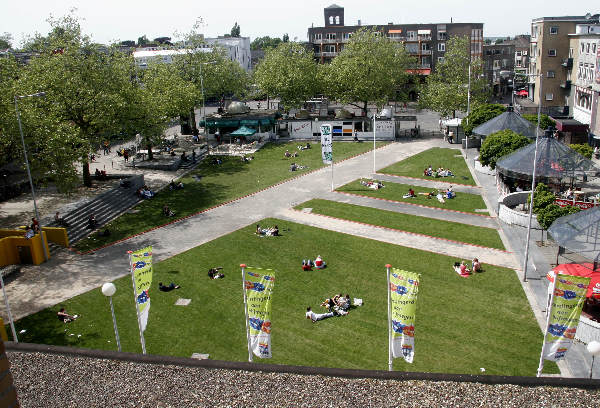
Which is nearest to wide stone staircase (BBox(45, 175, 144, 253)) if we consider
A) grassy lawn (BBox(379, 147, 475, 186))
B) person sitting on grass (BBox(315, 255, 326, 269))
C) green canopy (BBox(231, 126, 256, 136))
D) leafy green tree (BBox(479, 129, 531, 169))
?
person sitting on grass (BBox(315, 255, 326, 269))

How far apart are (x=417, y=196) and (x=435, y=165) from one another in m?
11.6

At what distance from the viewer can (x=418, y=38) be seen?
104 meters

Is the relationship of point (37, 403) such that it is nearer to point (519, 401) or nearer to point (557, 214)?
point (519, 401)

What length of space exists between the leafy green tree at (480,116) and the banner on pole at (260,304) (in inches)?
1833

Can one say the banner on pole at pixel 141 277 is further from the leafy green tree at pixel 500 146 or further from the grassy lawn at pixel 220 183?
the leafy green tree at pixel 500 146

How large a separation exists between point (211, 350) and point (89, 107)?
28.7 metres

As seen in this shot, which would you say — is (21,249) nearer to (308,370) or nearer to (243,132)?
(308,370)

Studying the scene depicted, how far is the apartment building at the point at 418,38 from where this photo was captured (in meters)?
102

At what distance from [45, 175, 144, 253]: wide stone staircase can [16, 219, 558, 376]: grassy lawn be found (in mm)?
9453

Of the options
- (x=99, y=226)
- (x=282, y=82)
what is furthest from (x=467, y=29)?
(x=99, y=226)

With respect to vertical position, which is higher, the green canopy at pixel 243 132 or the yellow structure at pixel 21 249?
the green canopy at pixel 243 132

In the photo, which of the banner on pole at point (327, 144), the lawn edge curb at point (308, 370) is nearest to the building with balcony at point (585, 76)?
the banner on pole at point (327, 144)

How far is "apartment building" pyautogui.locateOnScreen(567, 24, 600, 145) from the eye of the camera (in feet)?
191

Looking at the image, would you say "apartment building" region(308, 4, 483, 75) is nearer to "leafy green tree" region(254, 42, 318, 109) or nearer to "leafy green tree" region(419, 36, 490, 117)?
"leafy green tree" region(419, 36, 490, 117)
